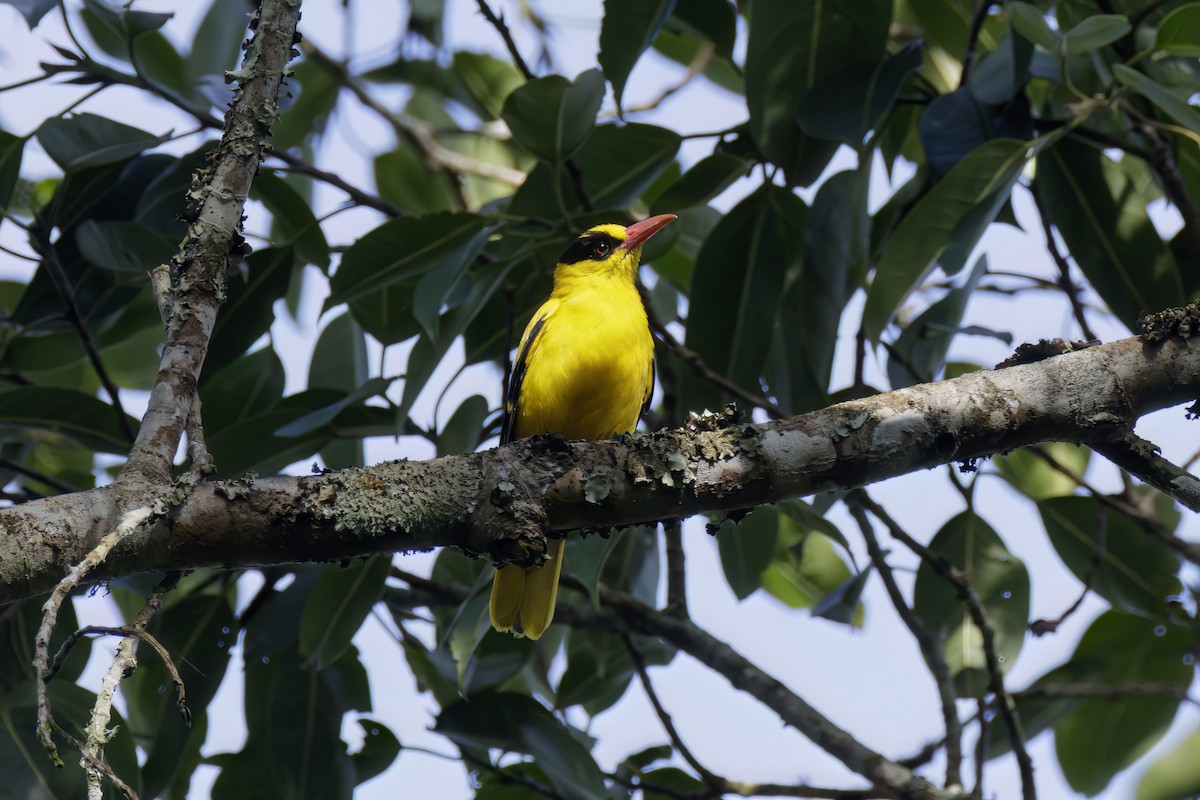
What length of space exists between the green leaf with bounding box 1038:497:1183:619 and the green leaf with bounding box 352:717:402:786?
2.57 meters

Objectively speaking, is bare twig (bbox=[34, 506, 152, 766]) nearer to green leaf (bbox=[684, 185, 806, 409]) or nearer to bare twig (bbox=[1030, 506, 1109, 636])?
green leaf (bbox=[684, 185, 806, 409])

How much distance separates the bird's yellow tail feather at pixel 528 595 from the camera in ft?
12.7

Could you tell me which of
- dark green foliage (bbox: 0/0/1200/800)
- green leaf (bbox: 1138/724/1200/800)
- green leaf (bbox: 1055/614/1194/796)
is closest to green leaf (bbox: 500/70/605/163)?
dark green foliage (bbox: 0/0/1200/800)

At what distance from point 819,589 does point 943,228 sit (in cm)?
199

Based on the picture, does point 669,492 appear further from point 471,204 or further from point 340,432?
point 471,204

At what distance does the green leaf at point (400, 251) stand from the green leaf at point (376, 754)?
1575 mm

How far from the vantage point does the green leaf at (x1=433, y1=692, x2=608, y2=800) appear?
12.5ft

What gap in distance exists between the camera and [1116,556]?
440 cm

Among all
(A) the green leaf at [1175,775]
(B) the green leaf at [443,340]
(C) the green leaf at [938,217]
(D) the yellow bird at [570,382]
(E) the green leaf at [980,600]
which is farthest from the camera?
(E) the green leaf at [980,600]

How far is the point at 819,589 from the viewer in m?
5.04

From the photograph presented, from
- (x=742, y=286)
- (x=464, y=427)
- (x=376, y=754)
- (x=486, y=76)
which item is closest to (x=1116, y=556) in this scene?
(x=742, y=286)

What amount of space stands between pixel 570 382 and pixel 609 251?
0.77 m

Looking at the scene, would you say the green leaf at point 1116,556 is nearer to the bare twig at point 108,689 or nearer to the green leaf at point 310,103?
the bare twig at point 108,689

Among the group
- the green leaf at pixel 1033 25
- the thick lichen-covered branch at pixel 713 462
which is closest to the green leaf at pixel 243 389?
the thick lichen-covered branch at pixel 713 462
